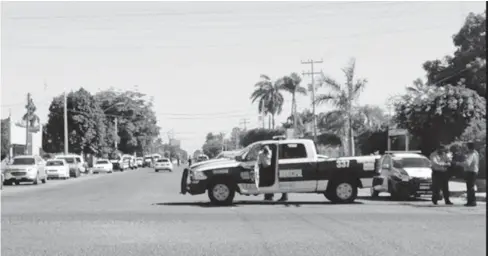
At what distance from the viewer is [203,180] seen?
21.6 meters

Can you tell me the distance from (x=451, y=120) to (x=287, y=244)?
73.4ft

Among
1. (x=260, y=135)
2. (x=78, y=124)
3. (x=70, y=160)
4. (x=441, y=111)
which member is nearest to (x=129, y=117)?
(x=260, y=135)

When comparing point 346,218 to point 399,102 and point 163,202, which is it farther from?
point 399,102

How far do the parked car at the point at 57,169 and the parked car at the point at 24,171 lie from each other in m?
7.78

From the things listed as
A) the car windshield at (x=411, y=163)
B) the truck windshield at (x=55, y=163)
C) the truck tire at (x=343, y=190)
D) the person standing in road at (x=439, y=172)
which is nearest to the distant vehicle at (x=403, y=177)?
the car windshield at (x=411, y=163)

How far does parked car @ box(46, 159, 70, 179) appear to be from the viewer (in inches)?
1998

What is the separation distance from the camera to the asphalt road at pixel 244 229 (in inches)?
473

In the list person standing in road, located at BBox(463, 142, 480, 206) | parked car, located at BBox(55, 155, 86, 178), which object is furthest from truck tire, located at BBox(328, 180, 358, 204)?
parked car, located at BBox(55, 155, 86, 178)

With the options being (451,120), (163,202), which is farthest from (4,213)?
(451,120)

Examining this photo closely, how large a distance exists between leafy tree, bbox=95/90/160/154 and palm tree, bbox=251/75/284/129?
22383 mm

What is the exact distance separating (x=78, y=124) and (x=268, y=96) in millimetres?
24893

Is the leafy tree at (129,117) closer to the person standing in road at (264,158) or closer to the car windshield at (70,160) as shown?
the car windshield at (70,160)

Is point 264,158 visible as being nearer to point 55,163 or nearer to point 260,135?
point 55,163

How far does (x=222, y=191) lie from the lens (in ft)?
70.9
